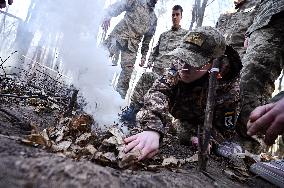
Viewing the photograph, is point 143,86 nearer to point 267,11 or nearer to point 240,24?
point 240,24

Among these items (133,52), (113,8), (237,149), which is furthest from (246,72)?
(113,8)

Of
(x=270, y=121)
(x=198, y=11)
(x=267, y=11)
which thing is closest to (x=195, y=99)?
(x=267, y=11)

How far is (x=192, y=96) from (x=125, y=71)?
4480 mm

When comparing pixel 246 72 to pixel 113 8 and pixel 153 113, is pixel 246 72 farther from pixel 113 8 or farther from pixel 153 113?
pixel 113 8

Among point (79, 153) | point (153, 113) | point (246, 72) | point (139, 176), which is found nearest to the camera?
point (139, 176)

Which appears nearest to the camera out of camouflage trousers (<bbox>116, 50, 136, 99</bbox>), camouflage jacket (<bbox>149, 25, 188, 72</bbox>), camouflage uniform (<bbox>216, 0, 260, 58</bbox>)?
camouflage uniform (<bbox>216, 0, 260, 58</bbox>)

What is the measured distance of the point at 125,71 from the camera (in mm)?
7551

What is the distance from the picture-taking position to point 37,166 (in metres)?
1.13

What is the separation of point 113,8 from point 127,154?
6.89 m

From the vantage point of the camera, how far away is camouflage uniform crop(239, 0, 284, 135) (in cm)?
317

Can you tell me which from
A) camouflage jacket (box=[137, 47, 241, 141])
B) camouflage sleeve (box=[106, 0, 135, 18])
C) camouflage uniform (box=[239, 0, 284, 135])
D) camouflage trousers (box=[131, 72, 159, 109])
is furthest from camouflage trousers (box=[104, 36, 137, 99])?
camouflage uniform (box=[239, 0, 284, 135])

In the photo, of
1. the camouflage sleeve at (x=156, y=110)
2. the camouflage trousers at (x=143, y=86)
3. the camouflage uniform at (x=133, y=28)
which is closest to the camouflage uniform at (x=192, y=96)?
the camouflage sleeve at (x=156, y=110)

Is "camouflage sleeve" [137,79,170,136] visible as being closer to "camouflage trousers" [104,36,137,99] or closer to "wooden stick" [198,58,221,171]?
"wooden stick" [198,58,221,171]

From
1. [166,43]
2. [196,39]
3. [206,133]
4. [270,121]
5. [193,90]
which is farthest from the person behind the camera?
[166,43]
